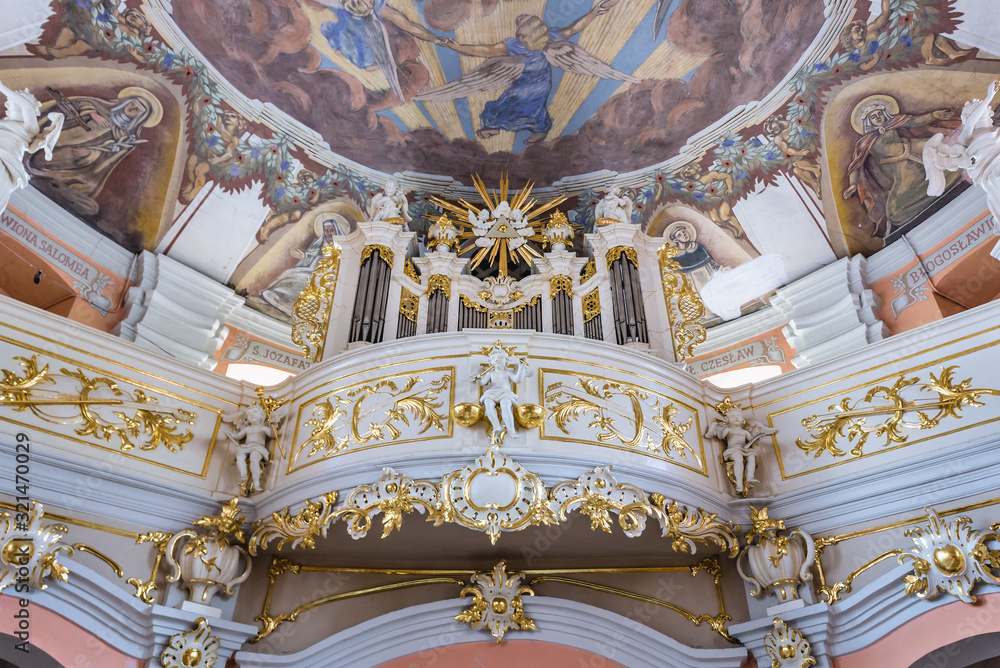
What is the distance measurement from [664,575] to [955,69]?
747cm

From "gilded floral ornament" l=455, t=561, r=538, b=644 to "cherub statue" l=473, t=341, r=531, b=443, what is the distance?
5.01 feet

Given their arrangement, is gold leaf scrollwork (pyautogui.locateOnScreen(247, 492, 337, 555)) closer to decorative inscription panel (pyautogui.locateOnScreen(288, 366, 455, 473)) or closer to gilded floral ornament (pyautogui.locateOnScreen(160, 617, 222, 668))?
decorative inscription panel (pyautogui.locateOnScreen(288, 366, 455, 473))

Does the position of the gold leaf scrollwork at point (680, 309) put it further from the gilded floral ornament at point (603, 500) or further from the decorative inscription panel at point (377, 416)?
the decorative inscription panel at point (377, 416)

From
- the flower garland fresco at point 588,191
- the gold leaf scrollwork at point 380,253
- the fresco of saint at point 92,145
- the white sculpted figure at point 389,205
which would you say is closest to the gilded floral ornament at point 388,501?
the gold leaf scrollwork at point 380,253

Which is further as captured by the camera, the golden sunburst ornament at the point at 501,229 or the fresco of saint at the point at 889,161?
the golden sunburst ornament at the point at 501,229

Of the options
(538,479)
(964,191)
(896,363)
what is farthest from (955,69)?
(538,479)

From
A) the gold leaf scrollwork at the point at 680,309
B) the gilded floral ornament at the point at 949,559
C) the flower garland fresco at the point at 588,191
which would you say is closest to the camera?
the gilded floral ornament at the point at 949,559

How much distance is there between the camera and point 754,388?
7469 mm

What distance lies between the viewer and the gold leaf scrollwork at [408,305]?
945 cm

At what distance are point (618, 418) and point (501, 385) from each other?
110cm

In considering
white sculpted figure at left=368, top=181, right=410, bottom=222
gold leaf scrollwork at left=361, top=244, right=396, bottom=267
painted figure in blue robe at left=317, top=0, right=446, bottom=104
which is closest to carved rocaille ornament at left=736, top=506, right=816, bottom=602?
gold leaf scrollwork at left=361, top=244, right=396, bottom=267

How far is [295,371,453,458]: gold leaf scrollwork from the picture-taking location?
6449mm

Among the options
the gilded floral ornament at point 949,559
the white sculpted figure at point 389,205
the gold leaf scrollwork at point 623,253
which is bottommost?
the gilded floral ornament at point 949,559

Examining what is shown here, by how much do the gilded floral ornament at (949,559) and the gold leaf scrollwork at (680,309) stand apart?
10.3 feet
